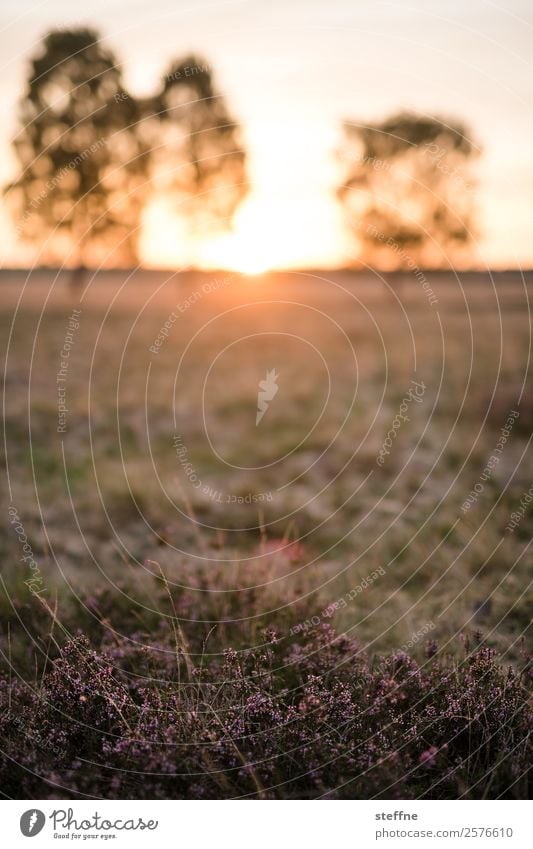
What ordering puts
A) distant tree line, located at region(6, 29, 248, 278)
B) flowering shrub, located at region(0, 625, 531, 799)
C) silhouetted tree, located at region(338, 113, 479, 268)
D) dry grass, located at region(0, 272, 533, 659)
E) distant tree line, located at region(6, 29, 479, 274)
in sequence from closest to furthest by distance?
flowering shrub, located at region(0, 625, 531, 799)
dry grass, located at region(0, 272, 533, 659)
distant tree line, located at region(6, 29, 479, 274)
distant tree line, located at region(6, 29, 248, 278)
silhouetted tree, located at region(338, 113, 479, 268)

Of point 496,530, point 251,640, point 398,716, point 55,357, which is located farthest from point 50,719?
point 55,357

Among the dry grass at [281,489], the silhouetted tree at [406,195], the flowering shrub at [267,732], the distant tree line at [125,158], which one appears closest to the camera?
the flowering shrub at [267,732]

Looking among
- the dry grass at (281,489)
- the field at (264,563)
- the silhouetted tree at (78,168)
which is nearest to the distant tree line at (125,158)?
the silhouetted tree at (78,168)

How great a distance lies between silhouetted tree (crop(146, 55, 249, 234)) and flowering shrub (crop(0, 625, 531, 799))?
7.67 meters

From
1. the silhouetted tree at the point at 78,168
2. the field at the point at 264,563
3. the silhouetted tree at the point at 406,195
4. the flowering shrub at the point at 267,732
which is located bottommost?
the flowering shrub at the point at 267,732

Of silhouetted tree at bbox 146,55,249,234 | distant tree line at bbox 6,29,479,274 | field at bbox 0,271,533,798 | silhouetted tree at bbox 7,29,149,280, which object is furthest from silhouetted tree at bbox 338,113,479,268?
field at bbox 0,271,533,798

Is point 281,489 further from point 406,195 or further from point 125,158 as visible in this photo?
point 406,195

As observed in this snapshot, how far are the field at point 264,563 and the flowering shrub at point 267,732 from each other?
0.05ft

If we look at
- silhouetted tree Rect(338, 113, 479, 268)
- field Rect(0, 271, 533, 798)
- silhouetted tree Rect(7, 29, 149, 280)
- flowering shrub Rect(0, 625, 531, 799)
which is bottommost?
flowering shrub Rect(0, 625, 531, 799)

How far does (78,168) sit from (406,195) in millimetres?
12592

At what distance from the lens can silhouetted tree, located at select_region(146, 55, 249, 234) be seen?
1037 cm

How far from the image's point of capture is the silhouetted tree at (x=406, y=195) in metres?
14.8

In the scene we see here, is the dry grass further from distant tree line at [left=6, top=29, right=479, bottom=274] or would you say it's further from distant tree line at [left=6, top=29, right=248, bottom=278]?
A: distant tree line at [left=6, top=29, right=248, bottom=278]

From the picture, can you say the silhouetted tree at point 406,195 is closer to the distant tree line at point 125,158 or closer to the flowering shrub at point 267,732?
the distant tree line at point 125,158
